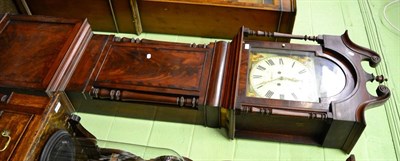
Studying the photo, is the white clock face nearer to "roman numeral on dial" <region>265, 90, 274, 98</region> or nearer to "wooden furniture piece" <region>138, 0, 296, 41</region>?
"roman numeral on dial" <region>265, 90, 274, 98</region>

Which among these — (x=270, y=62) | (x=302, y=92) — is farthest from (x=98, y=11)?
(x=302, y=92)

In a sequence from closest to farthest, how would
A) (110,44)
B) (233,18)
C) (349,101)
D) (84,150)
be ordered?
1. (84,150)
2. (349,101)
3. (110,44)
4. (233,18)

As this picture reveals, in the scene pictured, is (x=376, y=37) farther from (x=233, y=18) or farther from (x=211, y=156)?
(x=211, y=156)

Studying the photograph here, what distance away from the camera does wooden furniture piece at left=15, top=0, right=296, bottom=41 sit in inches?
89.5

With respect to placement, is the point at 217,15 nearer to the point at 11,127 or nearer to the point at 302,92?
the point at 302,92

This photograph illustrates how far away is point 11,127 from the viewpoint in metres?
1.42

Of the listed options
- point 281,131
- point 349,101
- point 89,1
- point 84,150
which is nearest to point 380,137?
point 349,101

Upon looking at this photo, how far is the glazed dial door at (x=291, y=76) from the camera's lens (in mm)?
1875

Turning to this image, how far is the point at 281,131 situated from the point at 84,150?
3.07 feet

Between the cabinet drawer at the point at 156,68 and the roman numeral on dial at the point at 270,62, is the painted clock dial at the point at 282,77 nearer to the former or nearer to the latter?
the roman numeral on dial at the point at 270,62

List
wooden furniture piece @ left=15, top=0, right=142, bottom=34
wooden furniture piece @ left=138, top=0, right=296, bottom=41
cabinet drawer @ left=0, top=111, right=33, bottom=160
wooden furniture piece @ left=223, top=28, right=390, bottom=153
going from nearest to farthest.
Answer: cabinet drawer @ left=0, top=111, right=33, bottom=160
wooden furniture piece @ left=223, top=28, right=390, bottom=153
wooden furniture piece @ left=138, top=0, right=296, bottom=41
wooden furniture piece @ left=15, top=0, right=142, bottom=34

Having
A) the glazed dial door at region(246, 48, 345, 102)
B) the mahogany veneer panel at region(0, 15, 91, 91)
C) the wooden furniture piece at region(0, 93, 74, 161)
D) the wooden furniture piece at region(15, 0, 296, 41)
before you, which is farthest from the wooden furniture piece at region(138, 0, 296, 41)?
the wooden furniture piece at region(0, 93, 74, 161)

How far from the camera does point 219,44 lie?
81.4 inches

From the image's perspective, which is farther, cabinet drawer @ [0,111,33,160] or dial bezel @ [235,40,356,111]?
dial bezel @ [235,40,356,111]
